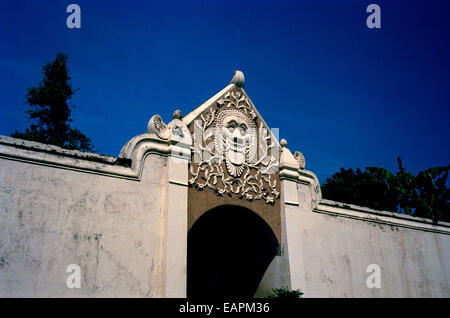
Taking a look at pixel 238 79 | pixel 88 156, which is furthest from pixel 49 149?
pixel 238 79

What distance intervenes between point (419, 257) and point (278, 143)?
16.9 ft

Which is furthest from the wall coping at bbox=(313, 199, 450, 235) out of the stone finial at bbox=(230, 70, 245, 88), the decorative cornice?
the decorative cornice

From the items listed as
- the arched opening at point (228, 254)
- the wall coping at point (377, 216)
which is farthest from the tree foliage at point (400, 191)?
the arched opening at point (228, 254)

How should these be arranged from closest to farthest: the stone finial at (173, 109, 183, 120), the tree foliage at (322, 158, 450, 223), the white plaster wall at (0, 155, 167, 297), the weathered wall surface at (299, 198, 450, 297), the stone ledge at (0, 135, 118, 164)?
1. the white plaster wall at (0, 155, 167, 297)
2. the stone ledge at (0, 135, 118, 164)
3. the stone finial at (173, 109, 183, 120)
4. the weathered wall surface at (299, 198, 450, 297)
5. the tree foliage at (322, 158, 450, 223)

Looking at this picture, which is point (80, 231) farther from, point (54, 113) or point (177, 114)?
point (54, 113)

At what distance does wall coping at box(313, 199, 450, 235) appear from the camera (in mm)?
9742

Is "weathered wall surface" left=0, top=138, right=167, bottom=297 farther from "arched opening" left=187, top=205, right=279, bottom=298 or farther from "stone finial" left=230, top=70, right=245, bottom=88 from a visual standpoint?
"stone finial" left=230, top=70, right=245, bottom=88

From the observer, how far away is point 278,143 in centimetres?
940

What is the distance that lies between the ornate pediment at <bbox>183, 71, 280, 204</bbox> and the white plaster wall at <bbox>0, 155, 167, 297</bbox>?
3.71 feet

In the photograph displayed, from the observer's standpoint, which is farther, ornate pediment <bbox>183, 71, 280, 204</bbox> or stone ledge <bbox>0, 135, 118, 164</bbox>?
ornate pediment <bbox>183, 71, 280, 204</bbox>

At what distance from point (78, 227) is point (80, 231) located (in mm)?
68

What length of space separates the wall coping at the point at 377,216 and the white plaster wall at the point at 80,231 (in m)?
4.16

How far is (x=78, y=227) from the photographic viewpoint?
6.40 m
